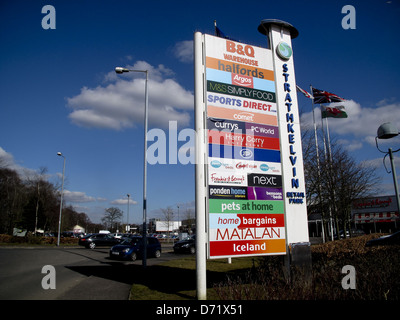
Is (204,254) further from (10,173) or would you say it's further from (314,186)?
(10,173)

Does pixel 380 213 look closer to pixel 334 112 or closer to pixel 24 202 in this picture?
pixel 334 112

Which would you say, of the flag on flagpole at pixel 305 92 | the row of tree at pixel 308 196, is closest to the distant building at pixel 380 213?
the row of tree at pixel 308 196

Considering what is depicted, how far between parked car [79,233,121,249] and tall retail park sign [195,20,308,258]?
80.8 ft

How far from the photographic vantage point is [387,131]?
9.99m

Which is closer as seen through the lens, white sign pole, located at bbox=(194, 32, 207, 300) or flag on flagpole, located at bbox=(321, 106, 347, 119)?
white sign pole, located at bbox=(194, 32, 207, 300)

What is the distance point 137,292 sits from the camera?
7.79m

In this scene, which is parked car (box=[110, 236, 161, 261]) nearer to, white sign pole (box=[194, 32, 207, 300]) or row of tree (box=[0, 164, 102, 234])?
white sign pole (box=[194, 32, 207, 300])

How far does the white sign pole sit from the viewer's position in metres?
6.84

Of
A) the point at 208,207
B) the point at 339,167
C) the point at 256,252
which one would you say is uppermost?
the point at 339,167

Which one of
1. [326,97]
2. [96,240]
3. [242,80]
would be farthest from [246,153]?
[96,240]

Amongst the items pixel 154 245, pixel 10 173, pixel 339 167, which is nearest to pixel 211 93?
pixel 154 245

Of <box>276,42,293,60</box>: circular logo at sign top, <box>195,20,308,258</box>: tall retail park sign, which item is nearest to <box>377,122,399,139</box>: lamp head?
<box>195,20,308,258</box>: tall retail park sign

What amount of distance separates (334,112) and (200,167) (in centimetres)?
2172

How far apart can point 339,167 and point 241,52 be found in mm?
17441
